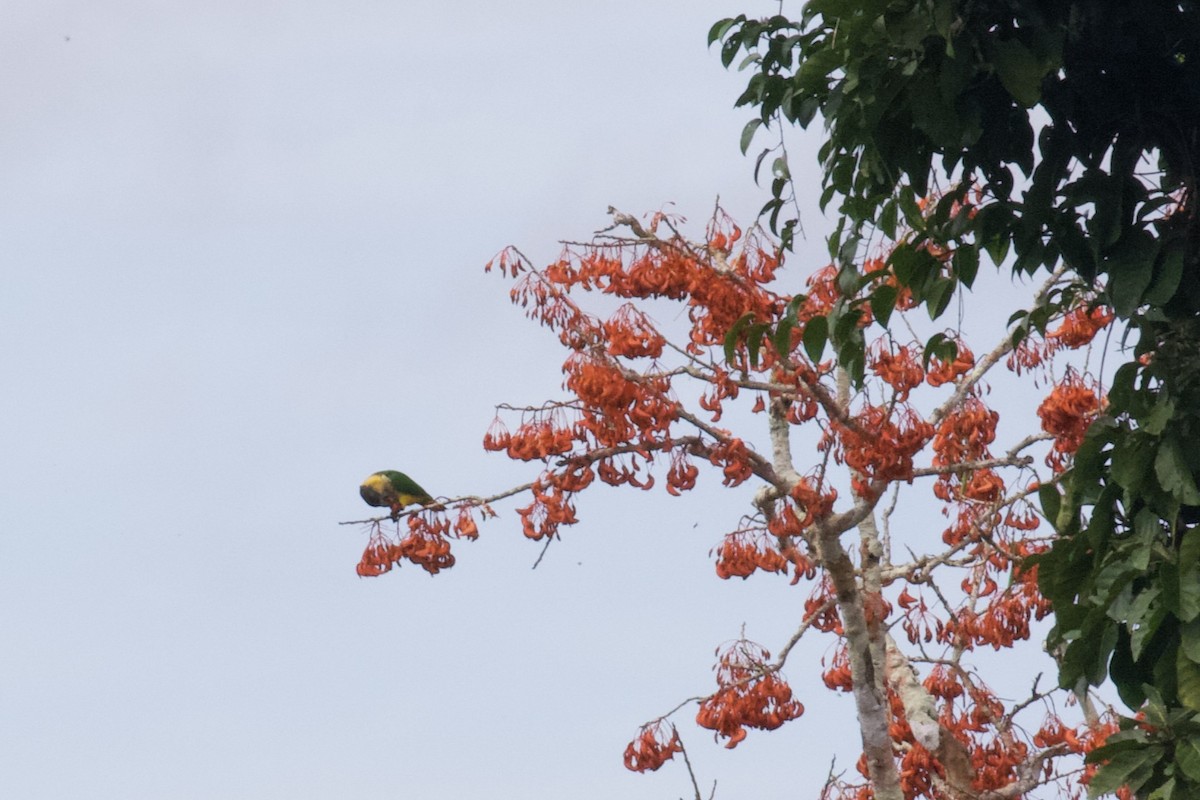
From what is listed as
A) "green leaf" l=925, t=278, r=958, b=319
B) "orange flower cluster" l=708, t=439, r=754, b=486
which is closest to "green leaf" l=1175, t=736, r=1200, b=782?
"green leaf" l=925, t=278, r=958, b=319

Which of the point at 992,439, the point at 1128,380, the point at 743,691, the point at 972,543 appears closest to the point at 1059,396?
the point at 992,439

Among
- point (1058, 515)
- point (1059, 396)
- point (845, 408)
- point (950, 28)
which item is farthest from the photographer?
point (845, 408)

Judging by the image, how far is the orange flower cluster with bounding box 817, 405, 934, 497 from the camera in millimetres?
9422

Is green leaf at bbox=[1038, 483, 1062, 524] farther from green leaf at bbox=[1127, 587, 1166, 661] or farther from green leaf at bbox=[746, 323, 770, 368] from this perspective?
green leaf at bbox=[746, 323, 770, 368]

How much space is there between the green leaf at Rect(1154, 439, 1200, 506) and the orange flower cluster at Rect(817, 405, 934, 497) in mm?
4156

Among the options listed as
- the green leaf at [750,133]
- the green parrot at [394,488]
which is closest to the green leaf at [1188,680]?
the green leaf at [750,133]

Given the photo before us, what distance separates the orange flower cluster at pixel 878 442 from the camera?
9.42 metres

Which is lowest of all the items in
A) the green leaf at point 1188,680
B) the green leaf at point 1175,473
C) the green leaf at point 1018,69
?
the green leaf at point 1188,680

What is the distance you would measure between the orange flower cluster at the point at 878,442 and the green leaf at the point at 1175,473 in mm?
4156

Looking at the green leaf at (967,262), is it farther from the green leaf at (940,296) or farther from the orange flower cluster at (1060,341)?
the orange flower cluster at (1060,341)

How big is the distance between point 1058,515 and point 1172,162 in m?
1.30

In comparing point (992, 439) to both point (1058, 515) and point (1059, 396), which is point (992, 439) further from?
point (1058, 515)

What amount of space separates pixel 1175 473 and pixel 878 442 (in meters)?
4.29

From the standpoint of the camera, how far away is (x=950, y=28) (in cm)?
500
